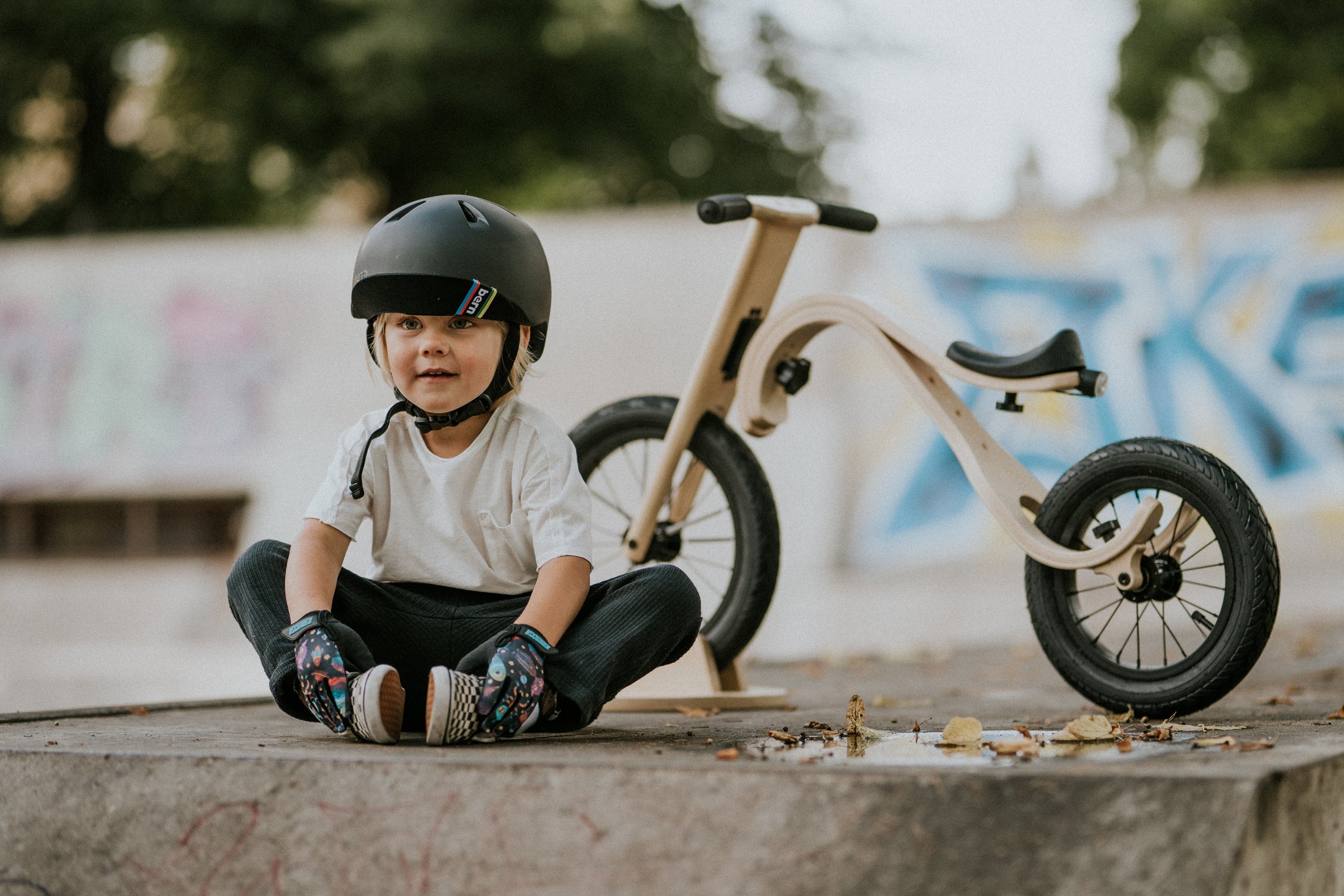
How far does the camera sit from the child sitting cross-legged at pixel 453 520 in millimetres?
2656

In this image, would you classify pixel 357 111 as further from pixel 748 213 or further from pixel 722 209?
pixel 722 209

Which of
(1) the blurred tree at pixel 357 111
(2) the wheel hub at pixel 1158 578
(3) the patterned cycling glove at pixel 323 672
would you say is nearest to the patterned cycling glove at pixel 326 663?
(3) the patterned cycling glove at pixel 323 672

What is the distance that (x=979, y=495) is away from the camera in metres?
3.15

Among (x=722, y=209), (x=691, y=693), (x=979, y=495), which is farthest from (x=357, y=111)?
(x=979, y=495)

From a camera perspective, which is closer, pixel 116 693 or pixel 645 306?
pixel 116 693

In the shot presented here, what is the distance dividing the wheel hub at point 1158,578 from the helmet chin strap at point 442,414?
1394mm

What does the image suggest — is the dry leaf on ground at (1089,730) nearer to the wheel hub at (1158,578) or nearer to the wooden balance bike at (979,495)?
the wooden balance bike at (979,495)

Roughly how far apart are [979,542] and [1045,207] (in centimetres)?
270

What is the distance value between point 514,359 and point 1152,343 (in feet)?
27.2

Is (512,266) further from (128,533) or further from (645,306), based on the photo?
(128,533)

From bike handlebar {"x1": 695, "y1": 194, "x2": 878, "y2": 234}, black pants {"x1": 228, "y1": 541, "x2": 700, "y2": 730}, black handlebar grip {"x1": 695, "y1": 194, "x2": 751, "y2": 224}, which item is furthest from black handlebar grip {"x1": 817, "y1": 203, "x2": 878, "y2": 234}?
black pants {"x1": 228, "y1": 541, "x2": 700, "y2": 730}

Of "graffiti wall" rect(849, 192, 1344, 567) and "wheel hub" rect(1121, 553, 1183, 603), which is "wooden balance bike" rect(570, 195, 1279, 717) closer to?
"wheel hub" rect(1121, 553, 1183, 603)

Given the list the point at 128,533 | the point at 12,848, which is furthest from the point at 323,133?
the point at 12,848

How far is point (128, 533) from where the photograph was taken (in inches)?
478
